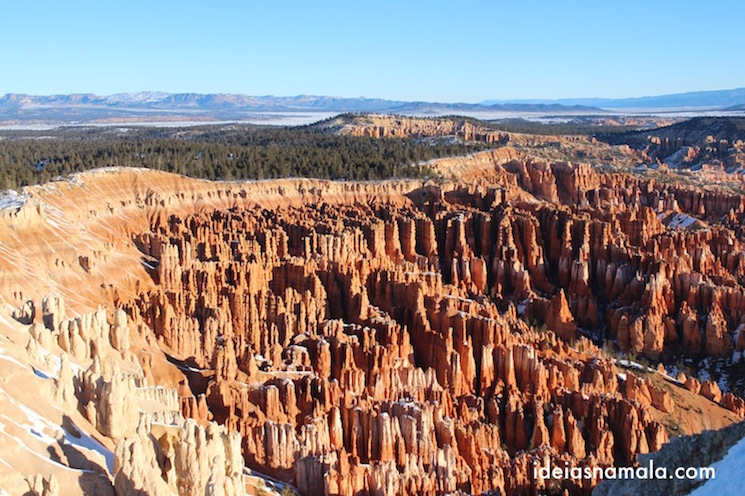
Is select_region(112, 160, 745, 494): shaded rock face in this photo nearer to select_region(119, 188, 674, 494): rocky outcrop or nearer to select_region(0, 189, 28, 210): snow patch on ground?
select_region(119, 188, 674, 494): rocky outcrop

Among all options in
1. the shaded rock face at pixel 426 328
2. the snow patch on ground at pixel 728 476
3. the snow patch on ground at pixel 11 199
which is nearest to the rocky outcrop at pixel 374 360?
the shaded rock face at pixel 426 328

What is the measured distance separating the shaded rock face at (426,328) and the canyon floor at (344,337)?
4.7 inches

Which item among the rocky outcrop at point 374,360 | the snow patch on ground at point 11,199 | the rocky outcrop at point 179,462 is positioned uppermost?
the snow patch on ground at point 11,199

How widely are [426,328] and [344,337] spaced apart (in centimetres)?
468

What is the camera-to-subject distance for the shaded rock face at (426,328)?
76.2 feet

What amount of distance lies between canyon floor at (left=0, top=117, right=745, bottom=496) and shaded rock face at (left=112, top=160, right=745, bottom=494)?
0.12 metres

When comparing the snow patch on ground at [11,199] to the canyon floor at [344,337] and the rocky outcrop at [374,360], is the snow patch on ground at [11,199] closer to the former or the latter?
the canyon floor at [344,337]

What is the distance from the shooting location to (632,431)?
25781 mm

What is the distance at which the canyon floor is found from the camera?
56.4ft

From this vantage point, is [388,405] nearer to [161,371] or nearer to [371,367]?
[371,367]

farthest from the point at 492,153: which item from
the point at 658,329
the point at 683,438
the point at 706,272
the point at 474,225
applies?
the point at 683,438

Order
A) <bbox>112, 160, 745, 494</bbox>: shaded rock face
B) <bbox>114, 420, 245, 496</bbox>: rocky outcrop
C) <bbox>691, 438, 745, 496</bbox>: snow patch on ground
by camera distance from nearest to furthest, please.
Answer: <bbox>691, 438, 745, 496</bbox>: snow patch on ground < <bbox>114, 420, 245, 496</bbox>: rocky outcrop < <bbox>112, 160, 745, 494</bbox>: shaded rock face

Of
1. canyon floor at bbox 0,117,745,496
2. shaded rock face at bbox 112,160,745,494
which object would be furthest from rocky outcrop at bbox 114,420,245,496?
shaded rock face at bbox 112,160,745,494

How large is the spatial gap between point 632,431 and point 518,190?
47.9 metres
